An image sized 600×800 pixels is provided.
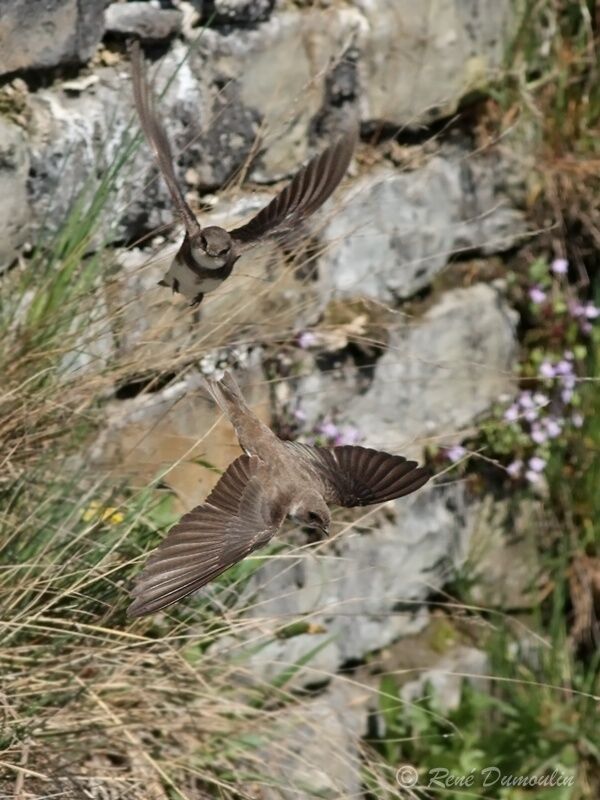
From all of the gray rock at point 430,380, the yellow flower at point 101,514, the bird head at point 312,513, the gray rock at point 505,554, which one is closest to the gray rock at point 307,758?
the bird head at point 312,513

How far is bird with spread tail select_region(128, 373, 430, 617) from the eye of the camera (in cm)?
163

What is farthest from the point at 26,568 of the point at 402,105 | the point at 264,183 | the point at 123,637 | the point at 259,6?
the point at 402,105

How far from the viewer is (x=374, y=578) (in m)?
2.92

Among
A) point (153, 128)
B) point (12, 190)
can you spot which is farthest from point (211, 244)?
point (12, 190)

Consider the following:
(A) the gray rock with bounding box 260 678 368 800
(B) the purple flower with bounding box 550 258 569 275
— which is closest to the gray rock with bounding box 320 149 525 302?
(B) the purple flower with bounding box 550 258 569 275

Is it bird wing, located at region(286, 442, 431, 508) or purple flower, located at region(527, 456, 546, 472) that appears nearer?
bird wing, located at region(286, 442, 431, 508)

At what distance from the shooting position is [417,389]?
117 inches

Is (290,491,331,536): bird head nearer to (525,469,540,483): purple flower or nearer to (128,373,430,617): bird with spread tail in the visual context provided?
(128,373,430,617): bird with spread tail

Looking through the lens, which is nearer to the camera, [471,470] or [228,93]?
[228,93]

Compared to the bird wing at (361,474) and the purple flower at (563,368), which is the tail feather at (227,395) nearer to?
the bird wing at (361,474)

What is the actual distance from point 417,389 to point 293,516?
106 centimetres

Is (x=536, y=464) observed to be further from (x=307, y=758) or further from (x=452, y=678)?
(x=307, y=758)

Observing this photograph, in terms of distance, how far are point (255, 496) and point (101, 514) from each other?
0.22m

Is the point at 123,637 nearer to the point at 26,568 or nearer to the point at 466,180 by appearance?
the point at 26,568
